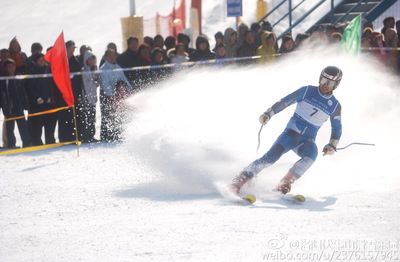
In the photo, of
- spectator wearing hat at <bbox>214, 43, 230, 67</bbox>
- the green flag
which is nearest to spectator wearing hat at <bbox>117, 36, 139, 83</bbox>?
spectator wearing hat at <bbox>214, 43, 230, 67</bbox>

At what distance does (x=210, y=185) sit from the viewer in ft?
25.6

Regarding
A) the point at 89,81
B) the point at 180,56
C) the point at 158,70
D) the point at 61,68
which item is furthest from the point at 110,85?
the point at 180,56

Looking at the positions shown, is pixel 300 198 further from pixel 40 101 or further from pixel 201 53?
pixel 201 53

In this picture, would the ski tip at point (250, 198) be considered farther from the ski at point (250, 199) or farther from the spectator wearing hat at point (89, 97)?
the spectator wearing hat at point (89, 97)

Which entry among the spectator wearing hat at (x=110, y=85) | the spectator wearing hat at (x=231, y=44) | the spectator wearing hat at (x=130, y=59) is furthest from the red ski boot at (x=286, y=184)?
the spectator wearing hat at (x=231, y=44)

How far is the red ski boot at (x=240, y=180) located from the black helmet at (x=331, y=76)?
142 cm

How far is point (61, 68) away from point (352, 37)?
18.9 ft

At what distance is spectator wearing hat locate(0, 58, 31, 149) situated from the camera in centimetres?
1176

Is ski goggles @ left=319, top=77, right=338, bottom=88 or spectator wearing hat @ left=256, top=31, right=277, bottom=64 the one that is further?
spectator wearing hat @ left=256, top=31, right=277, bottom=64

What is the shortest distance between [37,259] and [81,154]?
6.13 metres

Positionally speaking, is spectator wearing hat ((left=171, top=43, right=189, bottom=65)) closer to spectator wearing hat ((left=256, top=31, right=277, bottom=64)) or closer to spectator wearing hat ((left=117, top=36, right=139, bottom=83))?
spectator wearing hat ((left=117, top=36, right=139, bottom=83))

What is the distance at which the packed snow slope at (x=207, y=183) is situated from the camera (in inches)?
221

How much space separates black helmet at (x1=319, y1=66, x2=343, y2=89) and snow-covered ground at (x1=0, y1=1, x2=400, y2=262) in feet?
4.12

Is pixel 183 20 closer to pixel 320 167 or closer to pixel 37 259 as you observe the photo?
pixel 320 167
